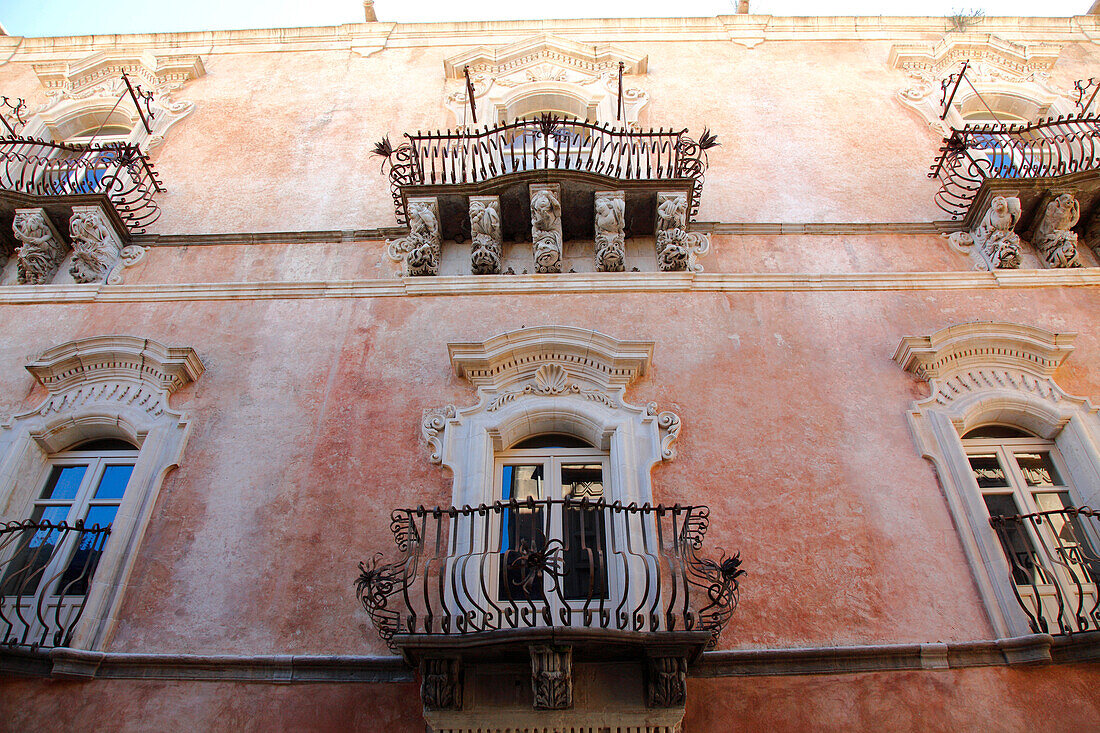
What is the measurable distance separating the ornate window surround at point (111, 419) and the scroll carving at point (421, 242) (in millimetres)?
2409

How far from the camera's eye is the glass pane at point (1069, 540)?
604cm

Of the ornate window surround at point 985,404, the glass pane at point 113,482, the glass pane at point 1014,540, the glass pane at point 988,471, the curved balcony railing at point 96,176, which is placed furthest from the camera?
the curved balcony railing at point 96,176

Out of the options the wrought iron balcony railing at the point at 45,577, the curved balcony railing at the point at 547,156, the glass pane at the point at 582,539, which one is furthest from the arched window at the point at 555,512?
the curved balcony railing at the point at 547,156

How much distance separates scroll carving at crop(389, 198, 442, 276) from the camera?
897cm

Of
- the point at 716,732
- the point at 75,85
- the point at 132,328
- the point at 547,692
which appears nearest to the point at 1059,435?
the point at 716,732

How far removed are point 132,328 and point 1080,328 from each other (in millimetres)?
9333

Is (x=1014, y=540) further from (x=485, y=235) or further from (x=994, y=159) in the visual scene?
(x=485, y=235)

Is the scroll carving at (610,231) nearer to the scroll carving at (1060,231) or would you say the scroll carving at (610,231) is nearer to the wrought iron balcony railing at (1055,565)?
the wrought iron balcony railing at (1055,565)

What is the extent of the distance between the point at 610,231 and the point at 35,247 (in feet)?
20.6

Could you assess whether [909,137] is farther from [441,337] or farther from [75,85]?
[75,85]

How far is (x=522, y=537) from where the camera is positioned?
256 inches

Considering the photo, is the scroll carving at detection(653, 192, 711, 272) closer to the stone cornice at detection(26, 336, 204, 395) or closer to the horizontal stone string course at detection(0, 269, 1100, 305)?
Answer: the horizontal stone string course at detection(0, 269, 1100, 305)

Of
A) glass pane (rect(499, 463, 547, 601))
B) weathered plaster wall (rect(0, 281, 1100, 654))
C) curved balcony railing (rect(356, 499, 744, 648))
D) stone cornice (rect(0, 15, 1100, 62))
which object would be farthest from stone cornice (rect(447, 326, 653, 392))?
stone cornice (rect(0, 15, 1100, 62))

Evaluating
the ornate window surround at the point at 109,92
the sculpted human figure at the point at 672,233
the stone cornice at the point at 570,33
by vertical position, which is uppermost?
the stone cornice at the point at 570,33
